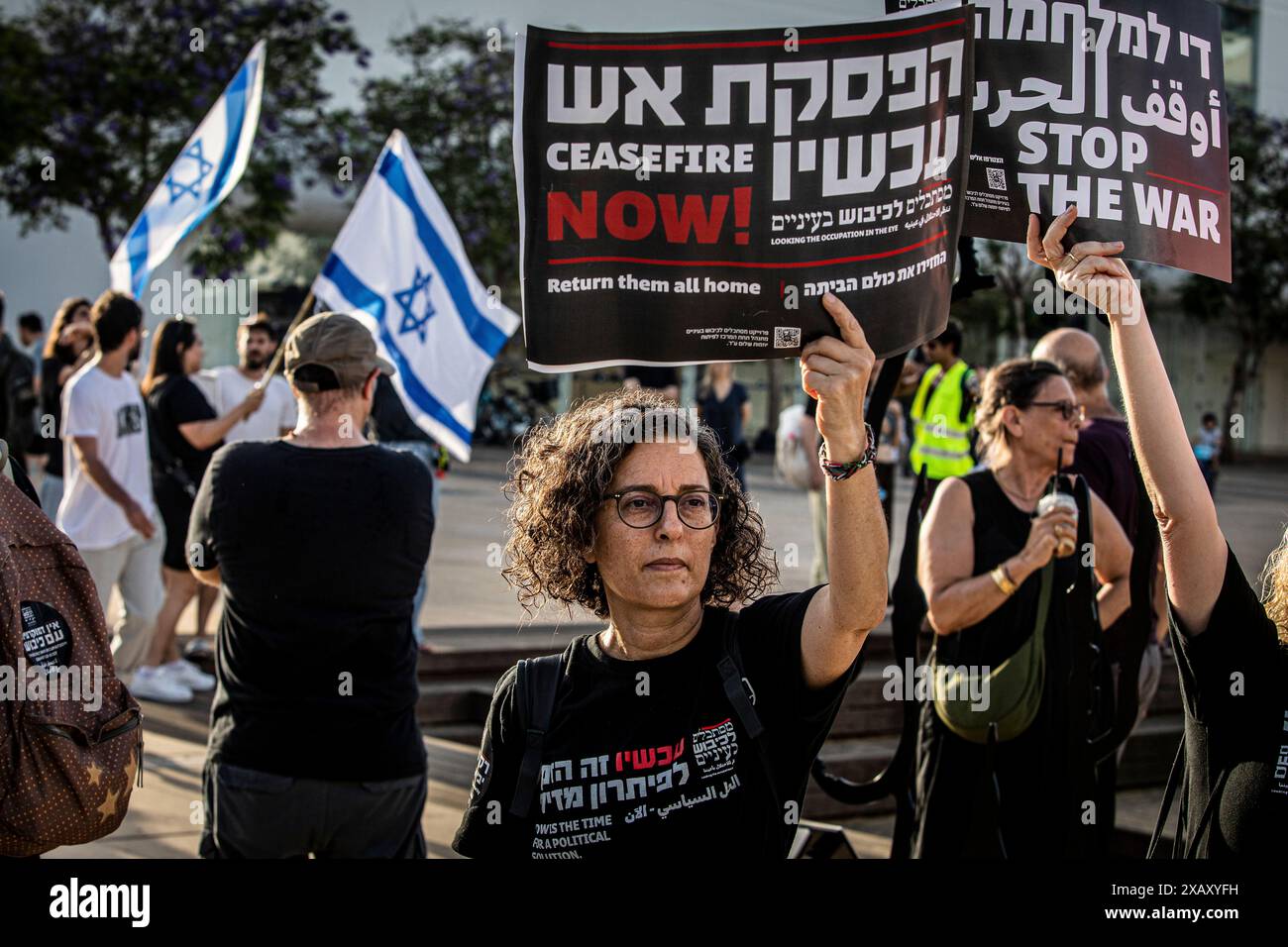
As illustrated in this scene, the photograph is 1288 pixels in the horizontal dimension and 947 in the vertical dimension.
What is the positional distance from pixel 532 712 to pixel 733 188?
920mm

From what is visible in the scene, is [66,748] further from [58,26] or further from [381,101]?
[381,101]

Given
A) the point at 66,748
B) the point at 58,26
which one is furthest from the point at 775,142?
the point at 58,26

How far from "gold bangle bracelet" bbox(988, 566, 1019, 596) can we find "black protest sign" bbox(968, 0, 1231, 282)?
1.55m

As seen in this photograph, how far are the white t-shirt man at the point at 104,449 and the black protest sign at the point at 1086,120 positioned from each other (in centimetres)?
508

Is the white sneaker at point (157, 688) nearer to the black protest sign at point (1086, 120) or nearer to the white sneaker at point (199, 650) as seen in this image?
the white sneaker at point (199, 650)

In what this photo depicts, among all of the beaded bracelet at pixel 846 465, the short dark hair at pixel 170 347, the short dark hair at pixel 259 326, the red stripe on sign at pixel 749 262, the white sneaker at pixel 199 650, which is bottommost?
the white sneaker at pixel 199 650

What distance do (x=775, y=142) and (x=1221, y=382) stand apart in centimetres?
5340

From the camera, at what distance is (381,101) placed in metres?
25.7

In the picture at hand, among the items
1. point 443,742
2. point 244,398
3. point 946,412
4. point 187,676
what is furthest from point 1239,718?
point 244,398

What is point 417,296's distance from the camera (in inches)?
263

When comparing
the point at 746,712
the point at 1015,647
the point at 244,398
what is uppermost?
the point at 244,398

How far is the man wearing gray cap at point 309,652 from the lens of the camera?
3.42m
